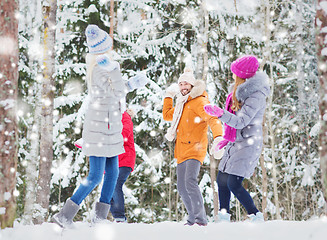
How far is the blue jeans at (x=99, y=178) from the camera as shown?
3783mm

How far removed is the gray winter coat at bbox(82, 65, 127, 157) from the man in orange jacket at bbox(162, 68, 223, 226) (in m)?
0.92

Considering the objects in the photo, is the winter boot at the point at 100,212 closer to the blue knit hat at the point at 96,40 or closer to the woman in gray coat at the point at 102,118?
the woman in gray coat at the point at 102,118

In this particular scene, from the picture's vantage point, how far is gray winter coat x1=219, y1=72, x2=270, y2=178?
14.1 feet

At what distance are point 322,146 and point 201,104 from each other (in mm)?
1763

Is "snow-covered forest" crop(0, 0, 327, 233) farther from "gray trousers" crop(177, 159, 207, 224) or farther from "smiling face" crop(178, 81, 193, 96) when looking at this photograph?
"gray trousers" crop(177, 159, 207, 224)

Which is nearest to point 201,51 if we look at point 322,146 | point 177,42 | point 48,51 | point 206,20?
point 206,20

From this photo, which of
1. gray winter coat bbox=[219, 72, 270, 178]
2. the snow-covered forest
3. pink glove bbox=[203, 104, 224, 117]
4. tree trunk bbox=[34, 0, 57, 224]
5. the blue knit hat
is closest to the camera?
the blue knit hat

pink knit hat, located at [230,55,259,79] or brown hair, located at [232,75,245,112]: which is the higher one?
pink knit hat, located at [230,55,259,79]

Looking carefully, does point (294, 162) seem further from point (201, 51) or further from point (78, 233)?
point (78, 233)

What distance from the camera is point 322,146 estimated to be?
3.38 meters

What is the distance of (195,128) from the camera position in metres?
4.72

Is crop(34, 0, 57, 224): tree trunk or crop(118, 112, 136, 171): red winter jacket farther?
crop(34, 0, 57, 224): tree trunk

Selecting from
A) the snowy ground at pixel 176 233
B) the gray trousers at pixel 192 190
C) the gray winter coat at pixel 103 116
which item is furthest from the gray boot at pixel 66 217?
the gray trousers at pixel 192 190

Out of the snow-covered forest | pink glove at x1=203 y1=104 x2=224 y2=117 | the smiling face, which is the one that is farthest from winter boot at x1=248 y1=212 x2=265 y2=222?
the snow-covered forest
